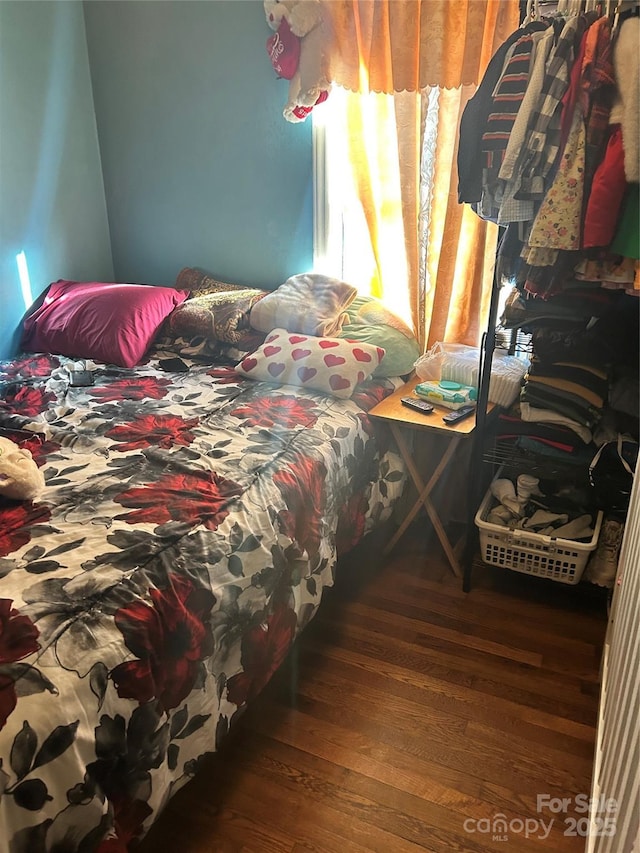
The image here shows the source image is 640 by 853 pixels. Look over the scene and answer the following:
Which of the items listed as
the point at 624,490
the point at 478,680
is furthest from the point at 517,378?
the point at 478,680

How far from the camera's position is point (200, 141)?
9.48ft

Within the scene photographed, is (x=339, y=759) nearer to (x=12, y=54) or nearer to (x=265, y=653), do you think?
(x=265, y=653)

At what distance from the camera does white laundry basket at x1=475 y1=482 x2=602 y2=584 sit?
207 cm

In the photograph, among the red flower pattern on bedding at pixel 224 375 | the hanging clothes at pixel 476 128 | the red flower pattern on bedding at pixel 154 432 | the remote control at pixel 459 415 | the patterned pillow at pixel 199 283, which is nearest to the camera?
the hanging clothes at pixel 476 128

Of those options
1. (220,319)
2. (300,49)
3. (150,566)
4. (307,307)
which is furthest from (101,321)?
(150,566)

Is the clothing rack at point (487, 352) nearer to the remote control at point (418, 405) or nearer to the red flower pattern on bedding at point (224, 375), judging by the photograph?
the remote control at point (418, 405)

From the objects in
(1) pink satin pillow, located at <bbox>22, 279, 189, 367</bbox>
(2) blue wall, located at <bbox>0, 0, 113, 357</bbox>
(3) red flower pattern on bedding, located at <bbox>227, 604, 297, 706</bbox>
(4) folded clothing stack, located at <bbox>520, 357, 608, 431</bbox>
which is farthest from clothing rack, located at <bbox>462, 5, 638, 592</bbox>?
(2) blue wall, located at <bbox>0, 0, 113, 357</bbox>

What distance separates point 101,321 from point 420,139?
1.46 metres

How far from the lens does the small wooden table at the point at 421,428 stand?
2158 millimetres

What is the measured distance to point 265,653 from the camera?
5.48 feet

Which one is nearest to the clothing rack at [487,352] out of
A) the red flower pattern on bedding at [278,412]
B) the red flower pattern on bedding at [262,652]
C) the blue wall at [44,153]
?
the red flower pattern on bedding at [278,412]

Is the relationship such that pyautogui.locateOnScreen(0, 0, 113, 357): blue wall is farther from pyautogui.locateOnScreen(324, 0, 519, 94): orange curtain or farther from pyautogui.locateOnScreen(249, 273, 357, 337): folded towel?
pyautogui.locateOnScreen(324, 0, 519, 94): orange curtain

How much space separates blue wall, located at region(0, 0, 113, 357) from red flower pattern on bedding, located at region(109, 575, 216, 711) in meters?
1.96

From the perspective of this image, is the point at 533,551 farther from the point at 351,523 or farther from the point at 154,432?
the point at 154,432
